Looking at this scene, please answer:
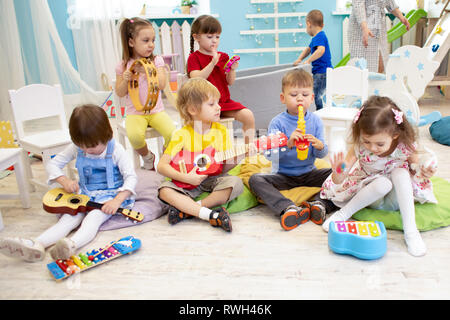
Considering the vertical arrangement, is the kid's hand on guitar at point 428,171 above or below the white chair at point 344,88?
below

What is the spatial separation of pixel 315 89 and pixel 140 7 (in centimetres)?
234

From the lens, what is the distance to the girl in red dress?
2.25 metres

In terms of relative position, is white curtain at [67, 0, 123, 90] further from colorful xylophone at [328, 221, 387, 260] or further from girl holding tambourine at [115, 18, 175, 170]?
colorful xylophone at [328, 221, 387, 260]

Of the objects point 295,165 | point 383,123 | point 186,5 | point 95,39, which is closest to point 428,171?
point 383,123

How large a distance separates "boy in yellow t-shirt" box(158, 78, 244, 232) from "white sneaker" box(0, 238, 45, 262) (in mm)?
508

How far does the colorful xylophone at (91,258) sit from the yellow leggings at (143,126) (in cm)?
73

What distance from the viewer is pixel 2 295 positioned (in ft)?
4.30

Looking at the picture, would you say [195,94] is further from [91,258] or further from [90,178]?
[91,258]

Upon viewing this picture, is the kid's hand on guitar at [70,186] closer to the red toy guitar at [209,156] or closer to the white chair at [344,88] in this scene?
the red toy guitar at [209,156]

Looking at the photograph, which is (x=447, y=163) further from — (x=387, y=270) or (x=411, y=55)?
Answer: (x=387, y=270)

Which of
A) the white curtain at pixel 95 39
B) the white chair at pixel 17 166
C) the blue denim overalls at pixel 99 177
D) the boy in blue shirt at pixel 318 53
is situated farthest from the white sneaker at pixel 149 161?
the white curtain at pixel 95 39

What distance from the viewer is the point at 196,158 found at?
181 cm

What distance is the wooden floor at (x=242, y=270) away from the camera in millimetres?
1263

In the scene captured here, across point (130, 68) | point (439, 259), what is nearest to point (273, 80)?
point (130, 68)
